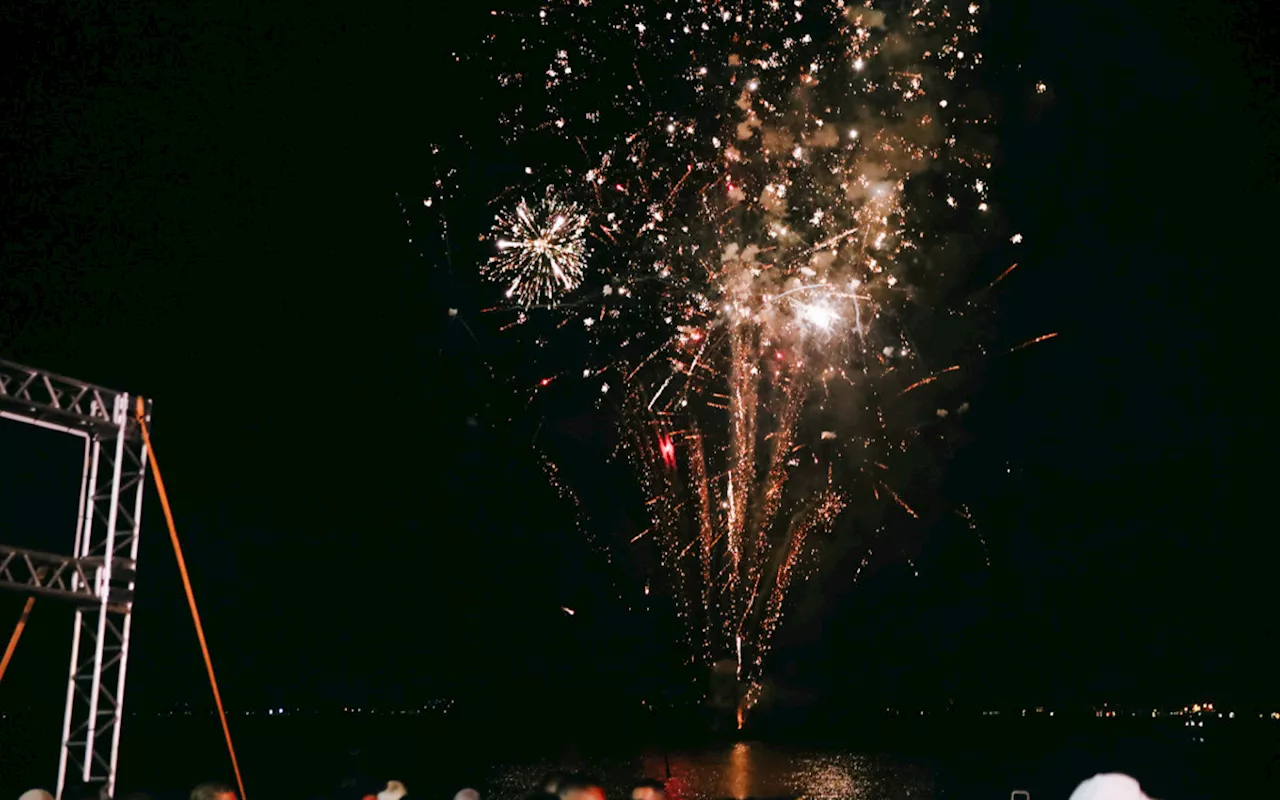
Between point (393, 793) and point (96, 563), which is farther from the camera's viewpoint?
point (393, 793)

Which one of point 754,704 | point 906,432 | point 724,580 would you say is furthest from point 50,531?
point 754,704

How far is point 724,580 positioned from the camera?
4369 centimetres

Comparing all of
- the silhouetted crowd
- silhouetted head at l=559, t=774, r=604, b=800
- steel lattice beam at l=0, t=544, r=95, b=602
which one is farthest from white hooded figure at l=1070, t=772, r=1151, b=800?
steel lattice beam at l=0, t=544, r=95, b=602

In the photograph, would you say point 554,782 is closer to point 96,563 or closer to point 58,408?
point 96,563

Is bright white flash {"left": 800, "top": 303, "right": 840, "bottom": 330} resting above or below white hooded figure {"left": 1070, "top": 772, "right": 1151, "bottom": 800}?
above

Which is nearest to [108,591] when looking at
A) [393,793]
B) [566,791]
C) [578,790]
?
[566,791]

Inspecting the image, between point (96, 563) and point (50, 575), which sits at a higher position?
point (96, 563)

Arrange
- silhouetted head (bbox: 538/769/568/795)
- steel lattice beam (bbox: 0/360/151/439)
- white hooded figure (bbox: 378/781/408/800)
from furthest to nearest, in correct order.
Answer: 1. white hooded figure (bbox: 378/781/408/800)
2. silhouetted head (bbox: 538/769/568/795)
3. steel lattice beam (bbox: 0/360/151/439)

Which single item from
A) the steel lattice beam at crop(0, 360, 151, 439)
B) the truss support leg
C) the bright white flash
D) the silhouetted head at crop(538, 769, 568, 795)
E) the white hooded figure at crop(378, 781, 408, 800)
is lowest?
the white hooded figure at crop(378, 781, 408, 800)

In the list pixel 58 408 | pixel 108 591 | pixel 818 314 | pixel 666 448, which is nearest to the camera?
pixel 58 408

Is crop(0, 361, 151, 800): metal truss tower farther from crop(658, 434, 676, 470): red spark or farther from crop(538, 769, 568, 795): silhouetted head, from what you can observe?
crop(658, 434, 676, 470): red spark

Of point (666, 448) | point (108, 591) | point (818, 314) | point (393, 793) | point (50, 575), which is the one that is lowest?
point (393, 793)

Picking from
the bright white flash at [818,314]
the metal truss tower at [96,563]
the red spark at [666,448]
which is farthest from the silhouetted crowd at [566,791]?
the red spark at [666,448]

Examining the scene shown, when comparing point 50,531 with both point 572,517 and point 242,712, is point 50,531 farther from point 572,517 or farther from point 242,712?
point 242,712
